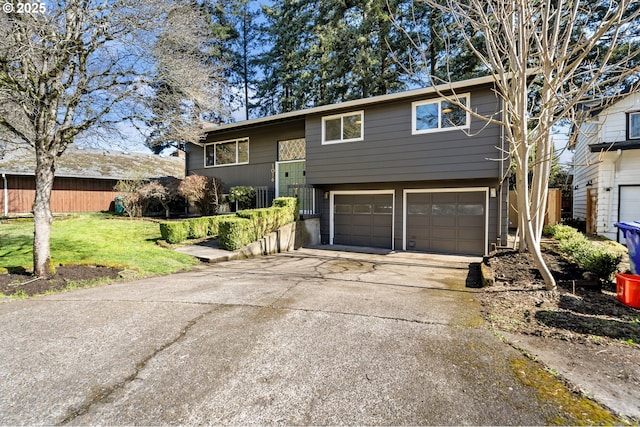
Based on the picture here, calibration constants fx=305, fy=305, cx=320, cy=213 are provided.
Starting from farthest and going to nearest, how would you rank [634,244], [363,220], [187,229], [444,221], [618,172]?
[363,220] → [618,172] → [444,221] → [187,229] → [634,244]

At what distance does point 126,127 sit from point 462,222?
30.0 feet

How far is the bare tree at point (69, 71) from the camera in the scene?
482cm

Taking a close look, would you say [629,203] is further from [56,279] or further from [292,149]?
[56,279]

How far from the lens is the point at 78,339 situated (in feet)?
10.3

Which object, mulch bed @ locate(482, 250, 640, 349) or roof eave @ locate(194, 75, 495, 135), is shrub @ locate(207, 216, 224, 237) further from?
mulch bed @ locate(482, 250, 640, 349)

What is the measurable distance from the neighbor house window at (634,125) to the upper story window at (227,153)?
14.6m

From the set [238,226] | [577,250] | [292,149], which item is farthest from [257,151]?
[577,250]

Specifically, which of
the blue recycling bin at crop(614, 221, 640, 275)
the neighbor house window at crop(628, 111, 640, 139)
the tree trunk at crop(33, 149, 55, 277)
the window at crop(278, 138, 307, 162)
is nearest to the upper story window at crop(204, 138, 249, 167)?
the window at crop(278, 138, 307, 162)

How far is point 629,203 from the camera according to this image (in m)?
10.8

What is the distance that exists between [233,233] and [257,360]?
607 centimetres

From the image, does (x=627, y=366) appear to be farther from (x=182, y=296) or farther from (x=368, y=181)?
(x=368, y=181)

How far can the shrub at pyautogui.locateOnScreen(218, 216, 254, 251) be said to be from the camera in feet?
27.7

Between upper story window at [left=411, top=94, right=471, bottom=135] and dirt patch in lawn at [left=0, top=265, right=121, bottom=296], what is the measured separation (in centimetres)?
852

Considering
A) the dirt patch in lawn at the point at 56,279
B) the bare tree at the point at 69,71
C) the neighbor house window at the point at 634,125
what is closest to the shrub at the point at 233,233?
the dirt patch in lawn at the point at 56,279
